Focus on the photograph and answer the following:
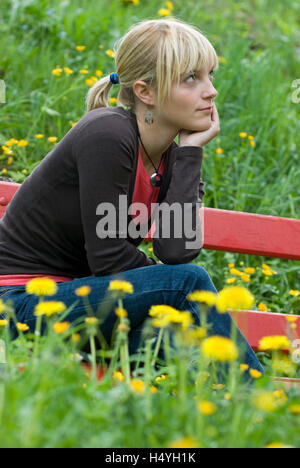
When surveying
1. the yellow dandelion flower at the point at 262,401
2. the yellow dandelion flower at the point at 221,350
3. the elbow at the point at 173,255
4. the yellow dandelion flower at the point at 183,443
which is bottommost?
the elbow at the point at 173,255

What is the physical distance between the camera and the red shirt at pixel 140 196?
2123 millimetres

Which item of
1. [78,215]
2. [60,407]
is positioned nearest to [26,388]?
[60,407]

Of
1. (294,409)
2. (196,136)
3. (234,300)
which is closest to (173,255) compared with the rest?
(196,136)

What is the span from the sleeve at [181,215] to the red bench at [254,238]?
0.41 m

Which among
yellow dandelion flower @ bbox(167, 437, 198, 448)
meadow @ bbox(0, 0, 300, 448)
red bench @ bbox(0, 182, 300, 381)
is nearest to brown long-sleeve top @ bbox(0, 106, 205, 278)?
meadow @ bbox(0, 0, 300, 448)

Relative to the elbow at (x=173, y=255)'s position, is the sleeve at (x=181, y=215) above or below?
above

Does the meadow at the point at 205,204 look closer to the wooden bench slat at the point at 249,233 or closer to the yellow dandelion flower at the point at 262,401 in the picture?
the yellow dandelion flower at the point at 262,401

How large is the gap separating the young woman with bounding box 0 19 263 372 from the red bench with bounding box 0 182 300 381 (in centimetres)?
42

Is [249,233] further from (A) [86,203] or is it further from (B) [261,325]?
(A) [86,203]

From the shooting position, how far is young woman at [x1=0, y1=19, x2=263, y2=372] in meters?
2.00

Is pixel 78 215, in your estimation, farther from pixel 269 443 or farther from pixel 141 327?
pixel 269 443

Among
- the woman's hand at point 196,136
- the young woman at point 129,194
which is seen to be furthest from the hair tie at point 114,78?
the woman's hand at point 196,136

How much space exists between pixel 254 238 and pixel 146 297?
837mm

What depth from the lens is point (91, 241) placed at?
2012 millimetres
